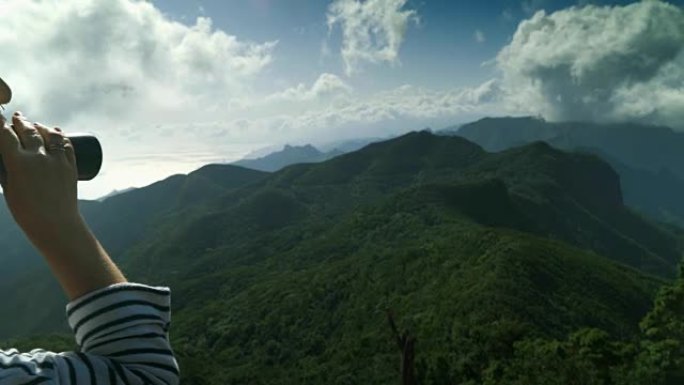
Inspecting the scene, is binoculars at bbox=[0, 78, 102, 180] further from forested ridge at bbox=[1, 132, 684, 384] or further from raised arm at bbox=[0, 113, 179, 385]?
forested ridge at bbox=[1, 132, 684, 384]

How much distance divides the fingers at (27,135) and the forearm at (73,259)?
224mm

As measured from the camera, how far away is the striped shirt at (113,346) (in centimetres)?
140

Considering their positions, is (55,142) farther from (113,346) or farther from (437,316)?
(437,316)

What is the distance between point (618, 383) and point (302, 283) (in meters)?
95.2

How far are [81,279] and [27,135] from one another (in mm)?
419

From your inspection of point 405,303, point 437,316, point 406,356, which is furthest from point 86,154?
point 405,303

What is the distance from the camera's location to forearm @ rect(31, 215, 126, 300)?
59.1 inches

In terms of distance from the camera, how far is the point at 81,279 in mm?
1501

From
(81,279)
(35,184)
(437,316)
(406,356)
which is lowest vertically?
(437,316)

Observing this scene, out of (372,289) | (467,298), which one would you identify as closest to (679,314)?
(467,298)

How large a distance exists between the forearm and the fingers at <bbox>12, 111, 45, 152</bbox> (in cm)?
22

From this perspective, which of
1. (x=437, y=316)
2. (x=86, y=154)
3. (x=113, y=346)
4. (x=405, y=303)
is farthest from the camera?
(x=405, y=303)

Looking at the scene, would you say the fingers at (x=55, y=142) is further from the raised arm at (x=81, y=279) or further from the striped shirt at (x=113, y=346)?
the striped shirt at (x=113, y=346)

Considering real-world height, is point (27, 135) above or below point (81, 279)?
above
